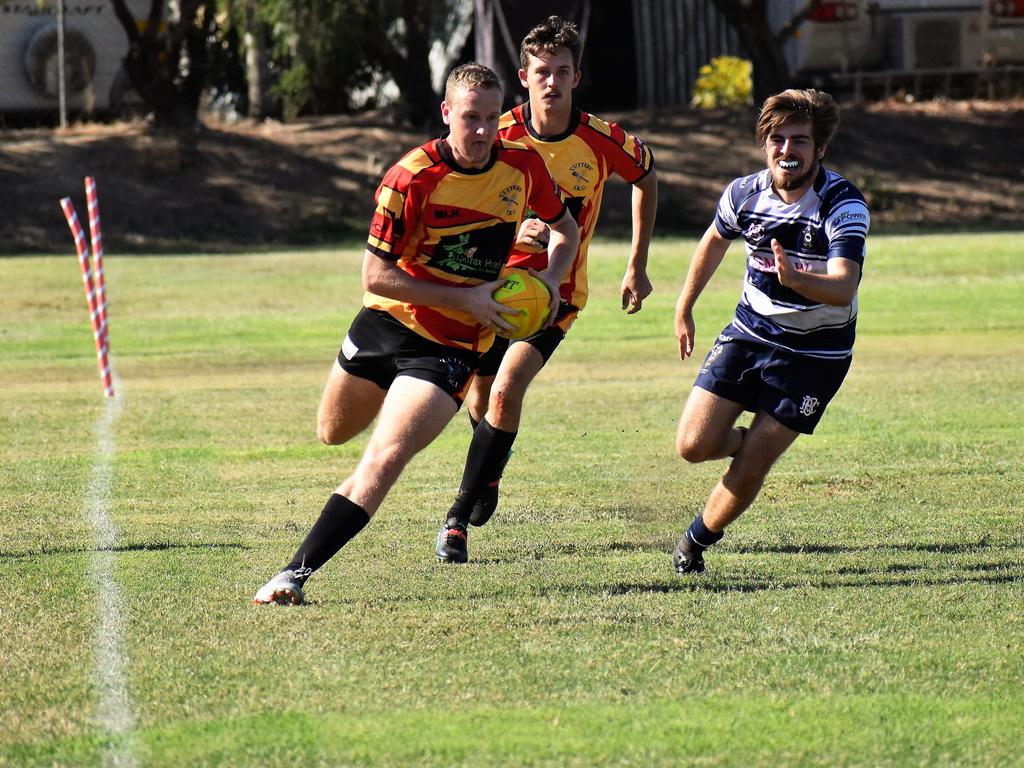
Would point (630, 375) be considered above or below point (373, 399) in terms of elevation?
below

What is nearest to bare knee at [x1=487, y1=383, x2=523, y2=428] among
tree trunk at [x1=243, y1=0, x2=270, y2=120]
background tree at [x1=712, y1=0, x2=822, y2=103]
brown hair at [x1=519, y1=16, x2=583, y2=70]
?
brown hair at [x1=519, y1=16, x2=583, y2=70]

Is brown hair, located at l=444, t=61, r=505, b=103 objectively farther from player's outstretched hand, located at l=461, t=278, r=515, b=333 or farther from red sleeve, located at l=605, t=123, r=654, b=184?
red sleeve, located at l=605, t=123, r=654, b=184

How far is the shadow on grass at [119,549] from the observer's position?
714 centimetres

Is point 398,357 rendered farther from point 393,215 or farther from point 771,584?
point 771,584

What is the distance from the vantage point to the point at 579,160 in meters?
7.93

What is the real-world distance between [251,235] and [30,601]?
74.5 ft

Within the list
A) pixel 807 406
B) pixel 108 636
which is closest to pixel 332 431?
pixel 108 636

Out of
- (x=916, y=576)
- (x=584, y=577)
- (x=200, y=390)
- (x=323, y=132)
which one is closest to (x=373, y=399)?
(x=584, y=577)

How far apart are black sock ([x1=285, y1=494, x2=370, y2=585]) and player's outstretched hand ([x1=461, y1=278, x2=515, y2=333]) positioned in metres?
0.85

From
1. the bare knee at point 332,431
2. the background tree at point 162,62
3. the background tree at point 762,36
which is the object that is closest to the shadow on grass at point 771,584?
the bare knee at point 332,431

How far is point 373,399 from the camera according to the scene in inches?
263

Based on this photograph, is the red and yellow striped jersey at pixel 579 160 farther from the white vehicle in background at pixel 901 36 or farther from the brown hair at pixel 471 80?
→ the white vehicle in background at pixel 901 36

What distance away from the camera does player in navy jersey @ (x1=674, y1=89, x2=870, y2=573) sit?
6383 mm

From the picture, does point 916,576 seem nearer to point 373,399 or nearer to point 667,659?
point 667,659
